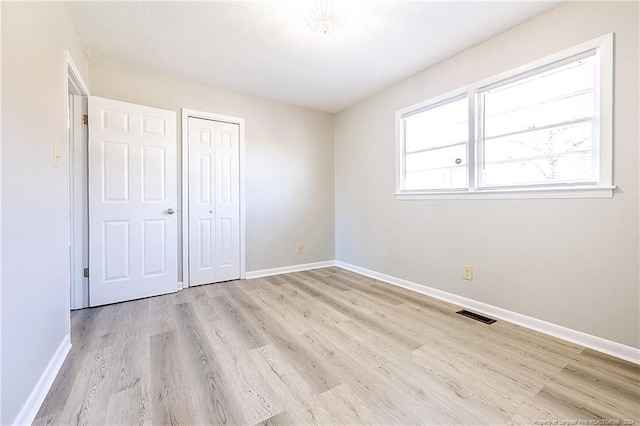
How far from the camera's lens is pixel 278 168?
388cm

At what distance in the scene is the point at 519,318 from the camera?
2.21 metres

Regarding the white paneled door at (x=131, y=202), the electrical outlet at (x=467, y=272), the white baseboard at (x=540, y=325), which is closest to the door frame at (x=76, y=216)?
the white paneled door at (x=131, y=202)

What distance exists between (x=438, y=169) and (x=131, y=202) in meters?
3.24

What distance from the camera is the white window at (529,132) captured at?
6.03ft

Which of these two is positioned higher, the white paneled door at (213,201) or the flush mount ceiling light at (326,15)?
the flush mount ceiling light at (326,15)

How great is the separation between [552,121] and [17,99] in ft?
10.7

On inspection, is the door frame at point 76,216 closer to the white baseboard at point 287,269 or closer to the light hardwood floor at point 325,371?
the light hardwood floor at point 325,371

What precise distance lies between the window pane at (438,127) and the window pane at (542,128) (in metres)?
0.20

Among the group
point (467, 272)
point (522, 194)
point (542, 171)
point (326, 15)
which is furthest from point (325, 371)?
point (326, 15)

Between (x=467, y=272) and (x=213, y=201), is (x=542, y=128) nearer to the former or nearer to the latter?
(x=467, y=272)

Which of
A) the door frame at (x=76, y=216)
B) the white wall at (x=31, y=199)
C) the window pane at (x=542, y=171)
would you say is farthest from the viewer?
the door frame at (x=76, y=216)

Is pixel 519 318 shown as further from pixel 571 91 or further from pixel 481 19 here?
pixel 481 19

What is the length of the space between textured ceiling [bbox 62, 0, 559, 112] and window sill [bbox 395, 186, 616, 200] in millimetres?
1340

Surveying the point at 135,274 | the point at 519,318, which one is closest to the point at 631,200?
the point at 519,318
